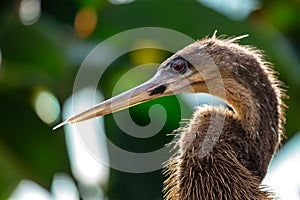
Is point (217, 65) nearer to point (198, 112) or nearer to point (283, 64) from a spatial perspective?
point (198, 112)

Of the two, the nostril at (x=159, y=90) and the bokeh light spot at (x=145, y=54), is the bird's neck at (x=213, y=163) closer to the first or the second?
the nostril at (x=159, y=90)

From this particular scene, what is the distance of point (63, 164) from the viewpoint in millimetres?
4816

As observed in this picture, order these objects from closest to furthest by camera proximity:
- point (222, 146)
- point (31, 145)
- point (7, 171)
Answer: point (222, 146), point (7, 171), point (31, 145)

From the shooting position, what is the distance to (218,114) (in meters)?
3.41

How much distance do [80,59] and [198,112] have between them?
1.31 metres

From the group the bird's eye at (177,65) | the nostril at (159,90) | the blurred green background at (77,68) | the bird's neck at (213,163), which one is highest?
the blurred green background at (77,68)

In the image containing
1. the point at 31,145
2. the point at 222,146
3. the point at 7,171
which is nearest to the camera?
the point at 222,146

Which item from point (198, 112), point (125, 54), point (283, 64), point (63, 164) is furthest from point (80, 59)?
point (198, 112)

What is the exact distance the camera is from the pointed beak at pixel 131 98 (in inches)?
130

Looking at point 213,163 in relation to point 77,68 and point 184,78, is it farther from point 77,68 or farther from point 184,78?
point 77,68

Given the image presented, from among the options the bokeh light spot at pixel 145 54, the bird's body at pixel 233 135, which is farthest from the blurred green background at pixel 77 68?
the bird's body at pixel 233 135

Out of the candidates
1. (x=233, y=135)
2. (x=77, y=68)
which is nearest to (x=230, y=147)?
(x=233, y=135)

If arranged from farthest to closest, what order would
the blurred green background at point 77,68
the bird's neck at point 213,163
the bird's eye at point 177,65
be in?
the blurred green background at point 77,68 < the bird's eye at point 177,65 < the bird's neck at point 213,163

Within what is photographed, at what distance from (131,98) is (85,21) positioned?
1.83m
